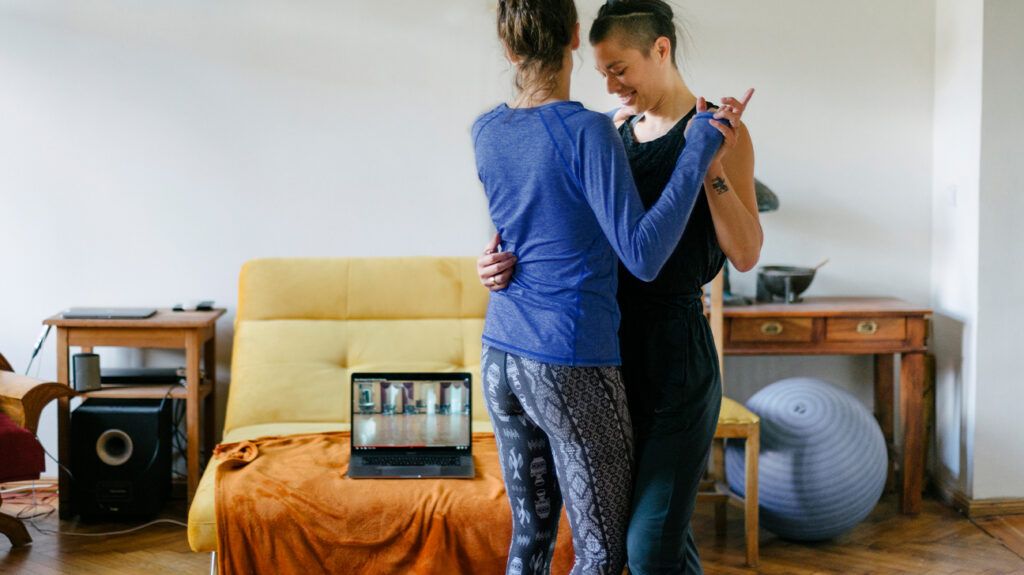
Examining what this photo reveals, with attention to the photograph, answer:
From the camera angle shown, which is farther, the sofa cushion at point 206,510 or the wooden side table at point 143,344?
the wooden side table at point 143,344

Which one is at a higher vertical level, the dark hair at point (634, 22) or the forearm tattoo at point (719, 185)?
the dark hair at point (634, 22)

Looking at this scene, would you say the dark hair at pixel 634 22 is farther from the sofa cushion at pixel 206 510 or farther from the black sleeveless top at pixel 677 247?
the sofa cushion at pixel 206 510

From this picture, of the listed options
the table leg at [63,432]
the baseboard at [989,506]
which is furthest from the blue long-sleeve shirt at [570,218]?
the baseboard at [989,506]

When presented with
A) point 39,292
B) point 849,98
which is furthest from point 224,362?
point 849,98

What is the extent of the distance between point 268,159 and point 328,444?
48.3 inches

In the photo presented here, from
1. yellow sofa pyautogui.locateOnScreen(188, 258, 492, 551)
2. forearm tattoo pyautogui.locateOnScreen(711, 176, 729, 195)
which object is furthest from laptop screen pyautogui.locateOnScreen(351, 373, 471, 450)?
forearm tattoo pyautogui.locateOnScreen(711, 176, 729, 195)

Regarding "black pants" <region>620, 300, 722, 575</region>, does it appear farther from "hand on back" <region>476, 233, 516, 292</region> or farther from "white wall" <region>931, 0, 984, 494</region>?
"white wall" <region>931, 0, 984, 494</region>

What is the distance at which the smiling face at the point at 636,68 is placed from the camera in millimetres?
1773

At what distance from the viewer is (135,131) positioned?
3.85 meters

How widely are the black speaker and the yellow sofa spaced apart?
0.27 metres

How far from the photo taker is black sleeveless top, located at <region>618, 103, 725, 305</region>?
1724 mm

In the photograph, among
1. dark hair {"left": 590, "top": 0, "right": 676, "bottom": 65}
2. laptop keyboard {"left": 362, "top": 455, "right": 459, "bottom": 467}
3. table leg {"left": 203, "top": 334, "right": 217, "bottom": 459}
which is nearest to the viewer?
dark hair {"left": 590, "top": 0, "right": 676, "bottom": 65}

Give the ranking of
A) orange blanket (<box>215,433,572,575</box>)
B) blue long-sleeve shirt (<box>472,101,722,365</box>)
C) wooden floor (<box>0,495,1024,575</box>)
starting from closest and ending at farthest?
blue long-sleeve shirt (<box>472,101,722,365</box>) → orange blanket (<box>215,433,572,575</box>) → wooden floor (<box>0,495,1024,575</box>)

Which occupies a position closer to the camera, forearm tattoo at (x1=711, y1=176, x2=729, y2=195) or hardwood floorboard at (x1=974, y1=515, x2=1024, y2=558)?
forearm tattoo at (x1=711, y1=176, x2=729, y2=195)
